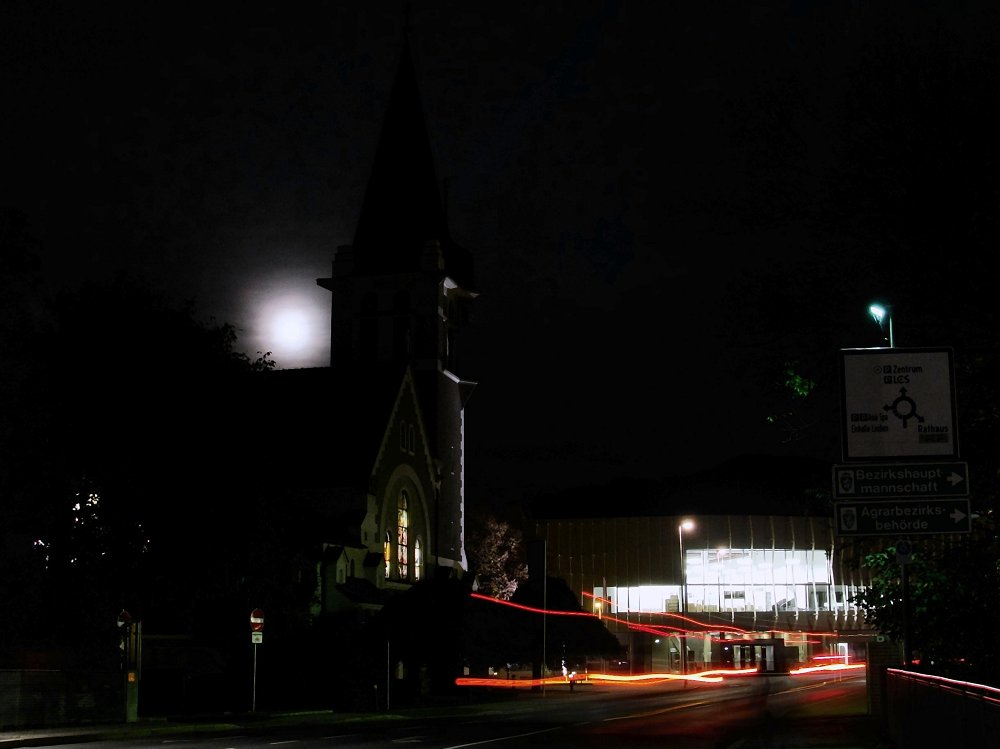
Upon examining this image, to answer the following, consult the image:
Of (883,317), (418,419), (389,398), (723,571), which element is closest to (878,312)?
(883,317)

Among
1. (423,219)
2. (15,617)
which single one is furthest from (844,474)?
(423,219)

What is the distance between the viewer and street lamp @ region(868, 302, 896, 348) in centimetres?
1725

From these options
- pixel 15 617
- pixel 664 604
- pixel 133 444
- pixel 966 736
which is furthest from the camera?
pixel 664 604

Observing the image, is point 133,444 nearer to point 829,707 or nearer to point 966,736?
point 829,707

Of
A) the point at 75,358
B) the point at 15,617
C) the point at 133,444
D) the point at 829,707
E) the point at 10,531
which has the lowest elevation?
the point at 829,707

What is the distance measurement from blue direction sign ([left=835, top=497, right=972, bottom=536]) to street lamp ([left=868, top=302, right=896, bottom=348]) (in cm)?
204

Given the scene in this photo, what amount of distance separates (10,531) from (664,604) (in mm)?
89589

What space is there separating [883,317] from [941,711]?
5.81 metres

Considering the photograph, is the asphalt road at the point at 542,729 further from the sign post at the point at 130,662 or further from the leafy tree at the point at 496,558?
the leafy tree at the point at 496,558

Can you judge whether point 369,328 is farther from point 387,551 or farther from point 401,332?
point 387,551

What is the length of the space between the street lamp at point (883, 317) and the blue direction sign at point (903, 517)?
6.69ft

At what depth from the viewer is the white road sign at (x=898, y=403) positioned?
16.1 metres

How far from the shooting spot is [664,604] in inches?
4683

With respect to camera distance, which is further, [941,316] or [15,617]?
[15,617]
